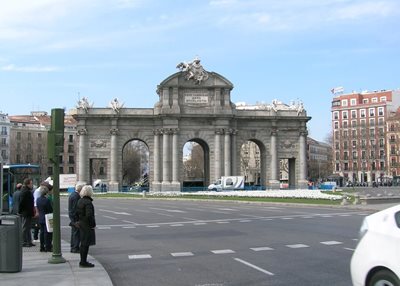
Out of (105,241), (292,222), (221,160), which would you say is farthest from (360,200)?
(221,160)

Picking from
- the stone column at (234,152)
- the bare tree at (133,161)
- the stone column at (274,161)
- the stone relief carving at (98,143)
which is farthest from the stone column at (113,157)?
the bare tree at (133,161)

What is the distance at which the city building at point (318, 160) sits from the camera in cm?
15175

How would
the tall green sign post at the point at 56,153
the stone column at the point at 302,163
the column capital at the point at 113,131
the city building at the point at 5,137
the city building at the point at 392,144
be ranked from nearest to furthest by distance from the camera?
the tall green sign post at the point at 56,153 < the column capital at the point at 113,131 < the stone column at the point at 302,163 < the city building at the point at 392,144 < the city building at the point at 5,137

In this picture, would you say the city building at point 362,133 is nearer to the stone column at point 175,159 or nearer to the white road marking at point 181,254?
the stone column at point 175,159

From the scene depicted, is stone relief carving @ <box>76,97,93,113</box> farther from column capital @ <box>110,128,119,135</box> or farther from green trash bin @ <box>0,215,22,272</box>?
green trash bin @ <box>0,215,22,272</box>

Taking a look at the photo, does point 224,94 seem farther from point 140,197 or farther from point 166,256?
point 166,256

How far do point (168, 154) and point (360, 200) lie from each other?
121ft

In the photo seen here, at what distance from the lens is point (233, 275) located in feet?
36.6

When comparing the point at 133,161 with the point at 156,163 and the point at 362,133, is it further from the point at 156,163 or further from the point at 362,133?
the point at 156,163

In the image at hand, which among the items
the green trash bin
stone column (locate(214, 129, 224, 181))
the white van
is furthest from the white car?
stone column (locate(214, 129, 224, 181))

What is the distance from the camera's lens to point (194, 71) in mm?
71250

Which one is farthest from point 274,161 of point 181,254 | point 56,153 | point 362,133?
point 56,153

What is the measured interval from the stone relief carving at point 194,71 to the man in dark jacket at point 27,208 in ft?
184

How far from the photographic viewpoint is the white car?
7020mm
